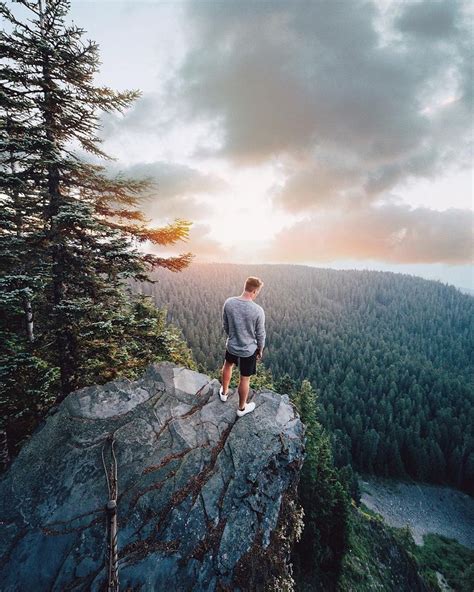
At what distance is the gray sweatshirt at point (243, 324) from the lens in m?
5.61

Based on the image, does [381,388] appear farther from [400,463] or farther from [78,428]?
[78,428]

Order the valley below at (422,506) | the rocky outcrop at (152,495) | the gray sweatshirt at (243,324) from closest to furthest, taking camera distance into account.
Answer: the rocky outcrop at (152,495) < the gray sweatshirt at (243,324) < the valley below at (422,506)

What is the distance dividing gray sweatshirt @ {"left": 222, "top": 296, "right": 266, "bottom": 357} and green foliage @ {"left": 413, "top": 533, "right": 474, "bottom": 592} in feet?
168

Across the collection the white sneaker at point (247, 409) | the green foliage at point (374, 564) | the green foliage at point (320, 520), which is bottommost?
the green foliage at point (374, 564)

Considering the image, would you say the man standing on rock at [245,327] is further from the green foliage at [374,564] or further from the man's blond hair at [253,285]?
the green foliage at [374,564]

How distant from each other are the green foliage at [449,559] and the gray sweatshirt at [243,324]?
51.3 meters

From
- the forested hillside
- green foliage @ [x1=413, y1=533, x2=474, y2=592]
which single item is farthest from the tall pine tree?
green foliage @ [x1=413, y1=533, x2=474, y2=592]

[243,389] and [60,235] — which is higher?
[60,235]

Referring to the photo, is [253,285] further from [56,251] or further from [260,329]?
[56,251]

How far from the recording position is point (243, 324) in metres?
5.65

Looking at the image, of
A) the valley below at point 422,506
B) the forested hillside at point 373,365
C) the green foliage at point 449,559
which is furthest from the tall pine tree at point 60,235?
the valley below at point 422,506

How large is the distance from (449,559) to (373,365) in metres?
62.1

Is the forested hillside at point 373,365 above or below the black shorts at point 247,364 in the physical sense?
below

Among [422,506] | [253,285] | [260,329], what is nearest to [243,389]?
[260,329]
